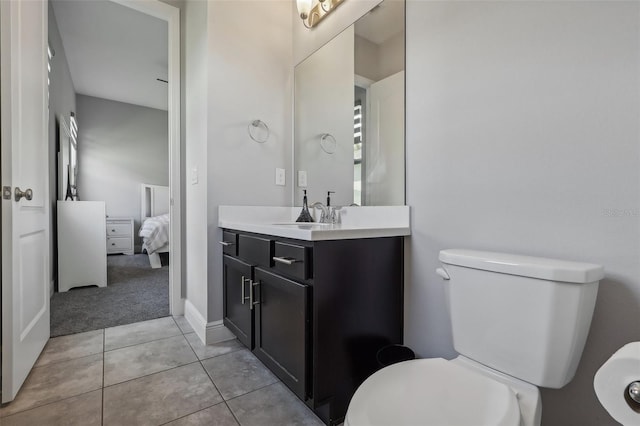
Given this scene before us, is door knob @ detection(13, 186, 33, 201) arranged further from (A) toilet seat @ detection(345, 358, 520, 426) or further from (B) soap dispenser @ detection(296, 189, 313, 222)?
(A) toilet seat @ detection(345, 358, 520, 426)

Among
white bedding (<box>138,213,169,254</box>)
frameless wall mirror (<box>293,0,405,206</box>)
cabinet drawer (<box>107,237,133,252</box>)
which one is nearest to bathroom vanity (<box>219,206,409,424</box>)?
frameless wall mirror (<box>293,0,405,206</box>)

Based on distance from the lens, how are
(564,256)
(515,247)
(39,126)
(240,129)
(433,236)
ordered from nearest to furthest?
1. (564,256)
2. (515,247)
3. (433,236)
4. (39,126)
5. (240,129)

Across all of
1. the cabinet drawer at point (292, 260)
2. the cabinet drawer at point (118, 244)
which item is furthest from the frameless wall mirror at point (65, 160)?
the cabinet drawer at point (292, 260)

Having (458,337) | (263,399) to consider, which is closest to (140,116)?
(263,399)

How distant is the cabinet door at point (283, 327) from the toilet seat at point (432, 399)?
1.22ft

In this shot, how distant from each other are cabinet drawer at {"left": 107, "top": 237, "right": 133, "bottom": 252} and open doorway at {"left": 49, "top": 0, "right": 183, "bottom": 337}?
0.05ft

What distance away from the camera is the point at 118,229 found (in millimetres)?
5121

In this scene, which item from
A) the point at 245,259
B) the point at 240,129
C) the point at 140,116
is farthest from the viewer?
the point at 140,116

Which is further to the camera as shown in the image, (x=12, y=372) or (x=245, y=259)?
(x=245, y=259)

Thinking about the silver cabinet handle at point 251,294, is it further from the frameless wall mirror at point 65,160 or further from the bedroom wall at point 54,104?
the frameless wall mirror at point 65,160

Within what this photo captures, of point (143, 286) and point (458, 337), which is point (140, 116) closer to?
point (143, 286)

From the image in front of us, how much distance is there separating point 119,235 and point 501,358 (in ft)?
19.1

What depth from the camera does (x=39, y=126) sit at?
1701mm

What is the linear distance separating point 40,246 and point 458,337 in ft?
7.35
